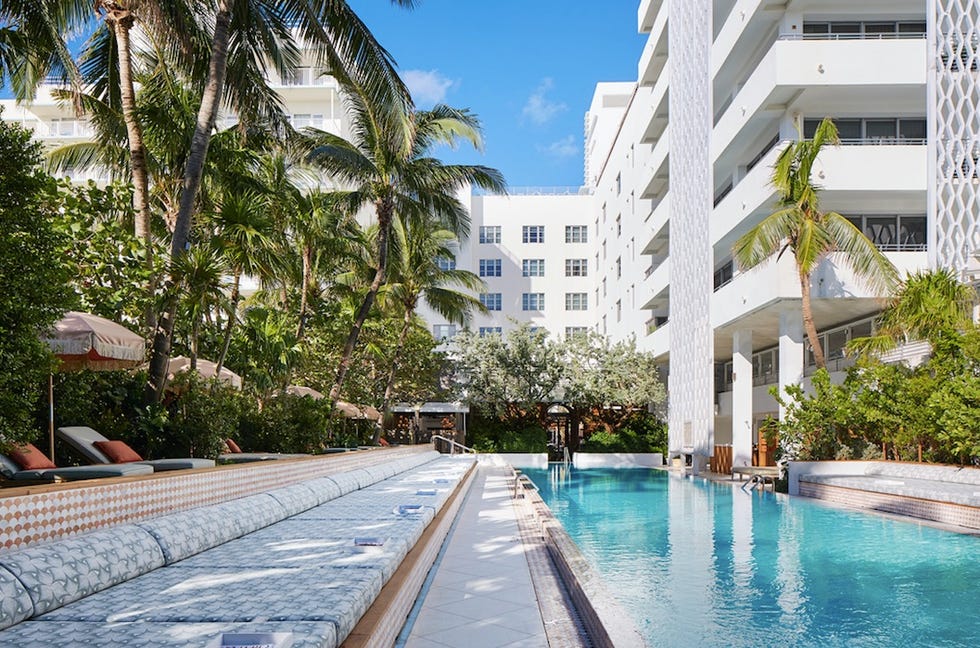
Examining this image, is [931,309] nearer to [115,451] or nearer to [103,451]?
[115,451]

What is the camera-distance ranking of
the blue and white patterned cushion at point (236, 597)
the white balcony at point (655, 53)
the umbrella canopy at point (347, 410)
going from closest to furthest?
1. the blue and white patterned cushion at point (236, 597)
2. the umbrella canopy at point (347, 410)
3. the white balcony at point (655, 53)

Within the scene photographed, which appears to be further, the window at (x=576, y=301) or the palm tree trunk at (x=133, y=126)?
the window at (x=576, y=301)

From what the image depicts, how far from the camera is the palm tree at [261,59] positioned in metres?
10.5

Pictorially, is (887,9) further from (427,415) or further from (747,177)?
(427,415)

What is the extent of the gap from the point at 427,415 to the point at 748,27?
27.8 meters

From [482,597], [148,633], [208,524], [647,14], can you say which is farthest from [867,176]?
[647,14]

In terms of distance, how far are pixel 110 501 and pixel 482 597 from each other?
2805 millimetres

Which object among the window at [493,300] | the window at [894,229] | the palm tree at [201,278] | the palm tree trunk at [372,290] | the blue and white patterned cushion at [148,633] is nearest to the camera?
the blue and white patterned cushion at [148,633]

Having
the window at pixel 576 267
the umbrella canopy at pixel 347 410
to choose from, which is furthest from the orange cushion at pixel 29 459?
the window at pixel 576 267

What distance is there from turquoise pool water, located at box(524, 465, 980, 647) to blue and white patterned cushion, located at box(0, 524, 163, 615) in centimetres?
352

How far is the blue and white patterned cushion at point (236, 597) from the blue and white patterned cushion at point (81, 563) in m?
0.07

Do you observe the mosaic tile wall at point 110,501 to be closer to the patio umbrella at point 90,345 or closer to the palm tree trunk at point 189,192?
the patio umbrella at point 90,345

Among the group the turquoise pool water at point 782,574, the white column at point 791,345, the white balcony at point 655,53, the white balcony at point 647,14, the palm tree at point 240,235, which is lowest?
the turquoise pool water at point 782,574

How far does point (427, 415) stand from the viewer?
43.8 m
